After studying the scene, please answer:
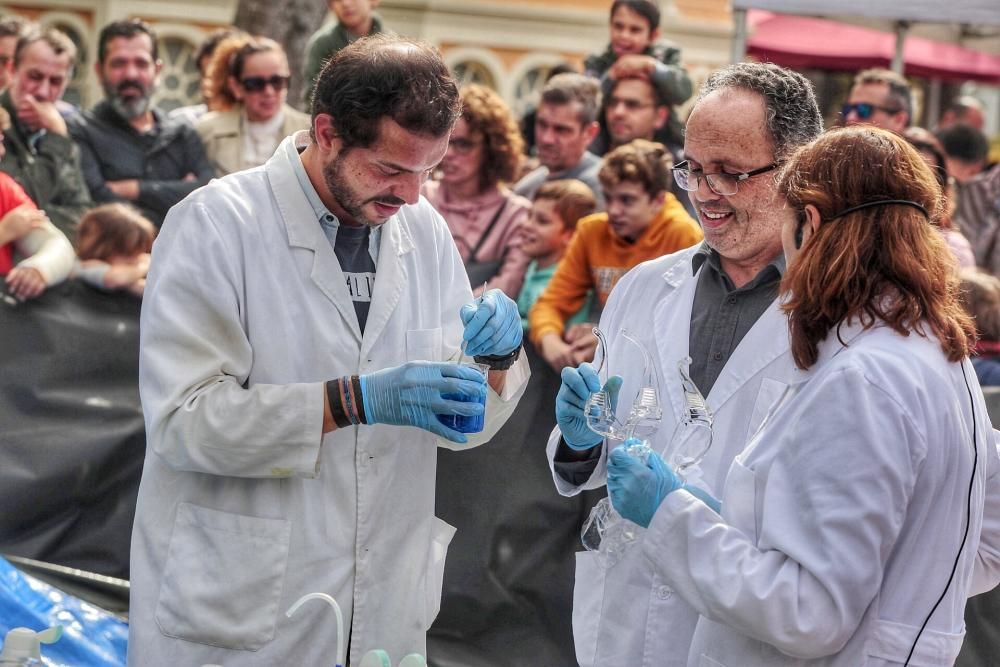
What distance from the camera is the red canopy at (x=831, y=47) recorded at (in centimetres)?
1502

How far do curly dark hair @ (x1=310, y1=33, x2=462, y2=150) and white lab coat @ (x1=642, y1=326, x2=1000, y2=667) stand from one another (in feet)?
3.26

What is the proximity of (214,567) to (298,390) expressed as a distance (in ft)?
1.39

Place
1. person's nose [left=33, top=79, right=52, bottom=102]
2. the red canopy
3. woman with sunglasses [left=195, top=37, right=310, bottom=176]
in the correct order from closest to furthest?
person's nose [left=33, top=79, right=52, bottom=102] < woman with sunglasses [left=195, top=37, right=310, bottom=176] < the red canopy

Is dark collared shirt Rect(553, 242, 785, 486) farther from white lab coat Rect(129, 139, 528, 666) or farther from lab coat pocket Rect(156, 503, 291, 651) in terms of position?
lab coat pocket Rect(156, 503, 291, 651)

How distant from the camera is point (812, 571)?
199 centimetres

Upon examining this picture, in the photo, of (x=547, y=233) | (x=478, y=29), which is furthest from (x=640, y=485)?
(x=478, y=29)

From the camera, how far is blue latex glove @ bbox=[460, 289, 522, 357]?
2686 millimetres

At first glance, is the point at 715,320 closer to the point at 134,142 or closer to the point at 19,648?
the point at 19,648

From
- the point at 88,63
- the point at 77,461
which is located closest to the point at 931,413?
the point at 77,461

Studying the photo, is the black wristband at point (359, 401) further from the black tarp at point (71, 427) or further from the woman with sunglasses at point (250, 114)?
the woman with sunglasses at point (250, 114)

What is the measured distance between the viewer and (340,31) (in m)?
6.94

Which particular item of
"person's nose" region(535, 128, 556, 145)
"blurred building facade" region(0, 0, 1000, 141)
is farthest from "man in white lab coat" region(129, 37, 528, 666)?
"blurred building facade" region(0, 0, 1000, 141)

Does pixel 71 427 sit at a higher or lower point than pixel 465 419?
lower

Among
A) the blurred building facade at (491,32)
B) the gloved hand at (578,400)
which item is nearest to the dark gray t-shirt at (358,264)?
the gloved hand at (578,400)
